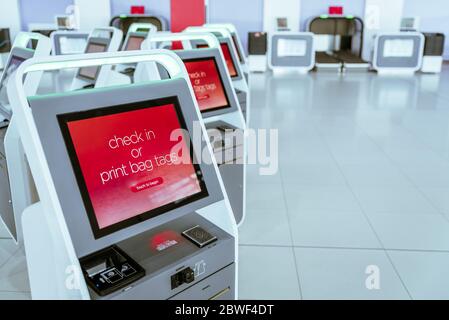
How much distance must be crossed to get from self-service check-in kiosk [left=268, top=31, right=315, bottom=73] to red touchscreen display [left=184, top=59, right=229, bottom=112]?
7254 mm

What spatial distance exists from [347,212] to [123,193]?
7.34 feet

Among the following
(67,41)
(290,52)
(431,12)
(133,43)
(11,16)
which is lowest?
(290,52)

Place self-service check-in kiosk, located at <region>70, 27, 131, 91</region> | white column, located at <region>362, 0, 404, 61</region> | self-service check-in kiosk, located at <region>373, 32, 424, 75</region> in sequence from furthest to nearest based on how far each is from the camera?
1. white column, located at <region>362, 0, 404, 61</region>
2. self-service check-in kiosk, located at <region>373, 32, 424, 75</region>
3. self-service check-in kiosk, located at <region>70, 27, 131, 91</region>

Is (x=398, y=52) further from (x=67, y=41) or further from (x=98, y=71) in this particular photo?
(x=98, y=71)

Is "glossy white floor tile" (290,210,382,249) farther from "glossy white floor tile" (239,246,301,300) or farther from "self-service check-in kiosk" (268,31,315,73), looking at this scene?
"self-service check-in kiosk" (268,31,315,73)

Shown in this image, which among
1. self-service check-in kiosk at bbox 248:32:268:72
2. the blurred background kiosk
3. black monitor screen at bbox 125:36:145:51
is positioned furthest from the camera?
the blurred background kiosk

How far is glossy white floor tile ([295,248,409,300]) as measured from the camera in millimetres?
2305

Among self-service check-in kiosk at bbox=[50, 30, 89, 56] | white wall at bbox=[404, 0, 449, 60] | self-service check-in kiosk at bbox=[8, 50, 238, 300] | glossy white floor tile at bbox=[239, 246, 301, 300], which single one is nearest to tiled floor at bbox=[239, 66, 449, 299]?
glossy white floor tile at bbox=[239, 246, 301, 300]

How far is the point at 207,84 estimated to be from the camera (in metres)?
2.78

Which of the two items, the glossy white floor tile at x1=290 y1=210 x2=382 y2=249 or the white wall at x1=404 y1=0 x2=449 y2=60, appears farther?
the white wall at x1=404 y1=0 x2=449 y2=60

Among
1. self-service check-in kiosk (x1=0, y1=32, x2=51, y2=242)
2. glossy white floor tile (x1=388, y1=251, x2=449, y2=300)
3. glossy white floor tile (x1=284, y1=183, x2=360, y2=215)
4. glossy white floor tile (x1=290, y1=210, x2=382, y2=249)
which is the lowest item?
glossy white floor tile (x1=388, y1=251, x2=449, y2=300)

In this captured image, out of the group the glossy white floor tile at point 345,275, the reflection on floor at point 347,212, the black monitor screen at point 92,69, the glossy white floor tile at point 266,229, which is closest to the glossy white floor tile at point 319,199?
the reflection on floor at point 347,212

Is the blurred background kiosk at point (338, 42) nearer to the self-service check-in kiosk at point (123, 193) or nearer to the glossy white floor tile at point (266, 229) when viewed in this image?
the glossy white floor tile at point (266, 229)

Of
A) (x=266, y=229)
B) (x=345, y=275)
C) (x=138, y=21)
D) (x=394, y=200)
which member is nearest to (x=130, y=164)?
(x=345, y=275)
